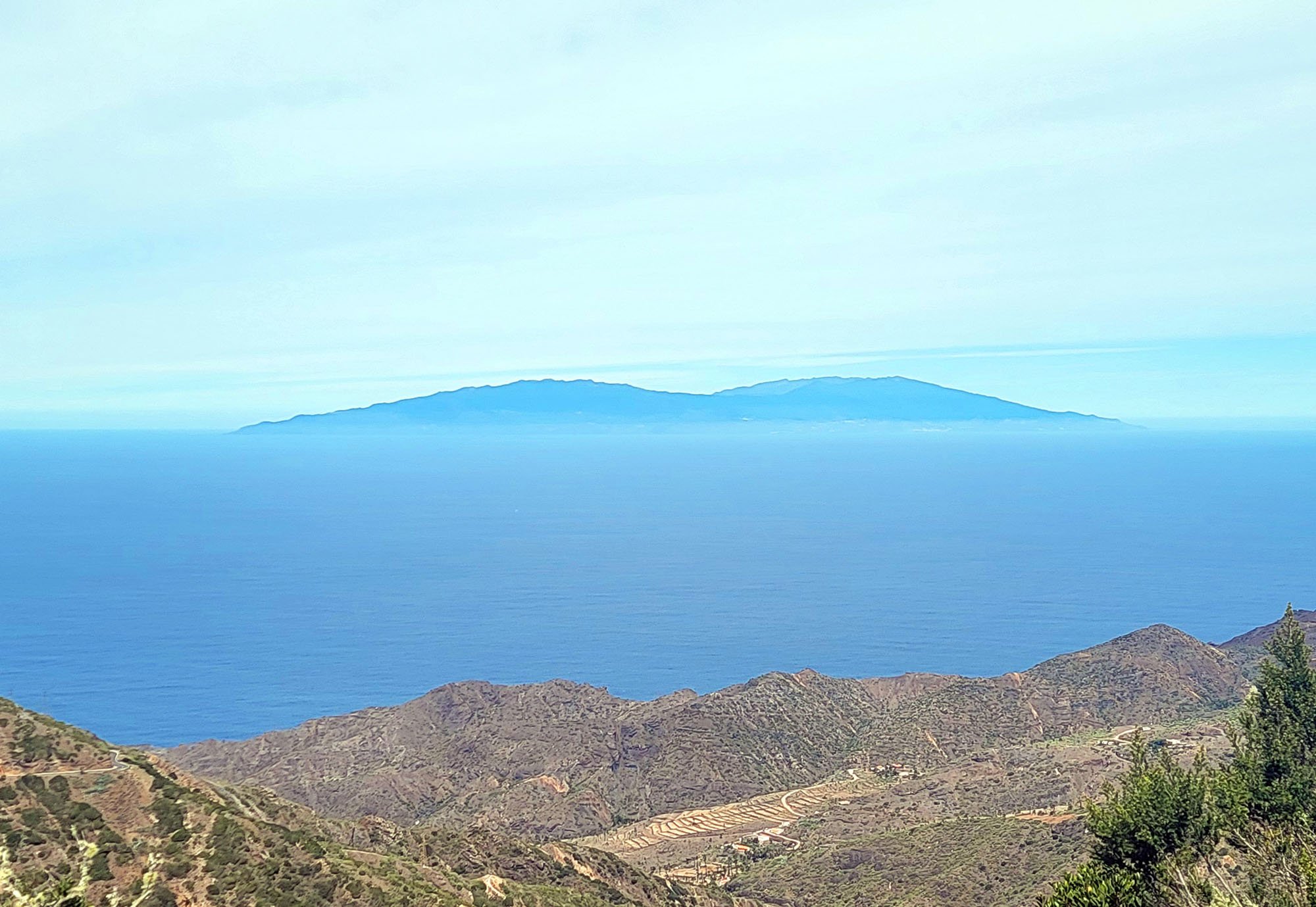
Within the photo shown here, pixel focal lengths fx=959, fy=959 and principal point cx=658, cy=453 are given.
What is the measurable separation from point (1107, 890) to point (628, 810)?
2329 inches

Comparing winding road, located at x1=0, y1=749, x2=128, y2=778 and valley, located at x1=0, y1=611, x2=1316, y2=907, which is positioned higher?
winding road, located at x1=0, y1=749, x2=128, y2=778

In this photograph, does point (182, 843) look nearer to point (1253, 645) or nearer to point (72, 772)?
point (72, 772)

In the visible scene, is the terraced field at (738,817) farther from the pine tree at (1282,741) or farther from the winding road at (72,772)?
the winding road at (72,772)

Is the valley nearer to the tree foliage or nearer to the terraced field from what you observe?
the terraced field

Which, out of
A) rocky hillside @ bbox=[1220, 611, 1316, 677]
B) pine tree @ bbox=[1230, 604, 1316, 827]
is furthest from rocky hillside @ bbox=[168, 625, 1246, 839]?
pine tree @ bbox=[1230, 604, 1316, 827]

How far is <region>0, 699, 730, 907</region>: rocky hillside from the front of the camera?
25.1 metres

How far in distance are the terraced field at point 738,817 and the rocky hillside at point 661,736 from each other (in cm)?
247

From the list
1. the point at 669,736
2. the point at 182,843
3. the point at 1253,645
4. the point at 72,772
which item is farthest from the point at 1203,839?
the point at 1253,645

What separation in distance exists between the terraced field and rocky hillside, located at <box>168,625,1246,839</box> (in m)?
2.47

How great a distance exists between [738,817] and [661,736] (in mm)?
16067

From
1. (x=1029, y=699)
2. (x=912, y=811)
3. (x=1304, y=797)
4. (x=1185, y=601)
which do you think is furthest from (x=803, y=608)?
(x=1304, y=797)

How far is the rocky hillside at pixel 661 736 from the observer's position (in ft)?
247

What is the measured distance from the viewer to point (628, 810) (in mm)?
75875

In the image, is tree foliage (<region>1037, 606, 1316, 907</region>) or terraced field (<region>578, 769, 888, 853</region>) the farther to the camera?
terraced field (<region>578, 769, 888, 853</region>)
